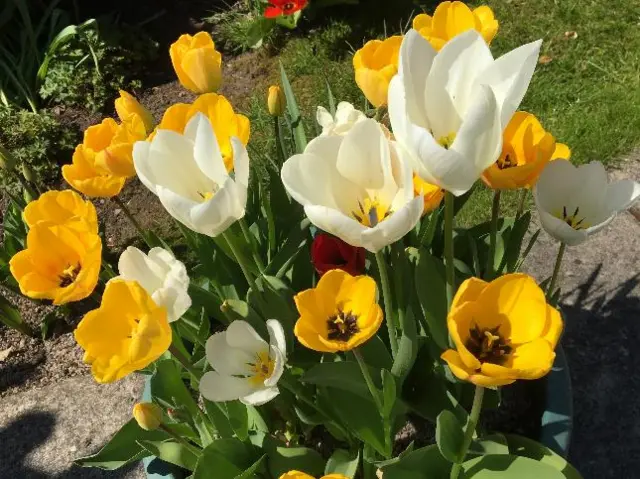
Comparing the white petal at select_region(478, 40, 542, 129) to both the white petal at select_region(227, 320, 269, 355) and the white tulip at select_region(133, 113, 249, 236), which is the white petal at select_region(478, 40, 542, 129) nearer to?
the white tulip at select_region(133, 113, 249, 236)

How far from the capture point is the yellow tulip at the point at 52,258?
0.97m

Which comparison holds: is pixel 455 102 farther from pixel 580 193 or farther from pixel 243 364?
pixel 243 364

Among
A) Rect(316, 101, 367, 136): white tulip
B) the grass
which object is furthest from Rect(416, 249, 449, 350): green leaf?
the grass

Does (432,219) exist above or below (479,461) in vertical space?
above

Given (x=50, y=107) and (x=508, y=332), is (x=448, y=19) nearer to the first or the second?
(x=508, y=332)

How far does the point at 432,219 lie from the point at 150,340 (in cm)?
54

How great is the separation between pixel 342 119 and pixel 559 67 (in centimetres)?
172

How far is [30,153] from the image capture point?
99.0 inches

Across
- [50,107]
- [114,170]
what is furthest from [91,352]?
[50,107]

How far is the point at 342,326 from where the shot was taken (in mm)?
911

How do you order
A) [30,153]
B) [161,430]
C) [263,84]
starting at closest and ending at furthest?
1. [161,430]
2. [30,153]
3. [263,84]

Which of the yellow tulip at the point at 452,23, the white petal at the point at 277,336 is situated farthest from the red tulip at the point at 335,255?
the yellow tulip at the point at 452,23

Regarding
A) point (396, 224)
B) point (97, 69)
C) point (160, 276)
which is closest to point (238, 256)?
point (160, 276)

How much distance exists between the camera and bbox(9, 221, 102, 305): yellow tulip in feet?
3.18
